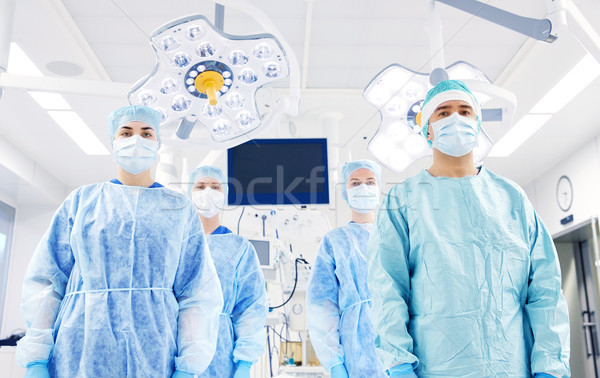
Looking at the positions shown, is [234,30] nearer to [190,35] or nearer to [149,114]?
[190,35]

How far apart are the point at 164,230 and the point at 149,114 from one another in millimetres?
389

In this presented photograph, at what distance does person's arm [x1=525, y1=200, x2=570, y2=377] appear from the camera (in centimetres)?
124

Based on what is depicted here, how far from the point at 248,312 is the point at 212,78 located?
0.97 metres

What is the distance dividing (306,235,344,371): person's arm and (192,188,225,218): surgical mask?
56 cm

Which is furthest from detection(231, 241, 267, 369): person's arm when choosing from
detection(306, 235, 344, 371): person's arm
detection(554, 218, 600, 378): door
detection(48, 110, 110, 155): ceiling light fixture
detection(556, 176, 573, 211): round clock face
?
detection(556, 176, 573, 211): round clock face

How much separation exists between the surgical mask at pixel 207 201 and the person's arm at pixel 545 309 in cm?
146

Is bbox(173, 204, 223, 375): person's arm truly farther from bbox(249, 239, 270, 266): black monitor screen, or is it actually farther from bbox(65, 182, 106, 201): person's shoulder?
bbox(249, 239, 270, 266): black monitor screen

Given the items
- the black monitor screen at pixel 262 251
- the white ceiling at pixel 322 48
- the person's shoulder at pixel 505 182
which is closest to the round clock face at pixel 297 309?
the black monitor screen at pixel 262 251

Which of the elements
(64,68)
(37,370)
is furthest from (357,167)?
(64,68)

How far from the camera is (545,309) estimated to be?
1.29 meters

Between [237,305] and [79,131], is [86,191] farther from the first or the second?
[79,131]

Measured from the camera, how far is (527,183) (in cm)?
643

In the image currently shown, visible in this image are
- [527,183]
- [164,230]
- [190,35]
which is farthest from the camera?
[527,183]

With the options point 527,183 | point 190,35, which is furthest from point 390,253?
point 527,183
